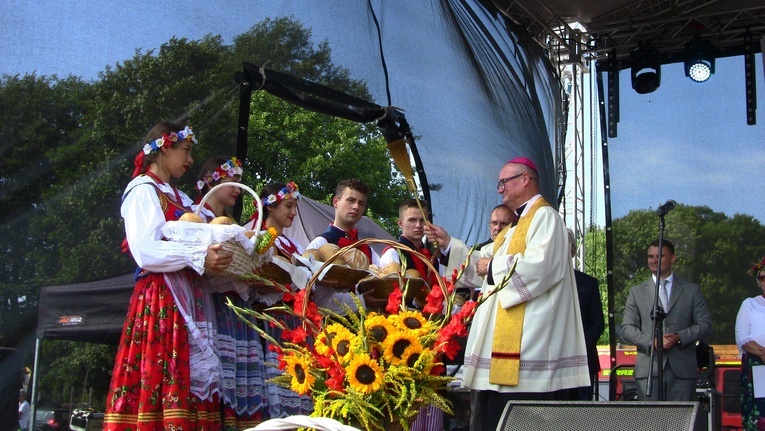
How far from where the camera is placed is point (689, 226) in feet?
29.5

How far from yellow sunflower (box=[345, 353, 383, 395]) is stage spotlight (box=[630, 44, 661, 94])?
716 cm

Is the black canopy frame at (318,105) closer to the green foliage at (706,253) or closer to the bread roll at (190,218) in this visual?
the bread roll at (190,218)

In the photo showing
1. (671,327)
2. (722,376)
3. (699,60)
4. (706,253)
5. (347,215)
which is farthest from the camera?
(722,376)

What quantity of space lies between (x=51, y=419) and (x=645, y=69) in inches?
274

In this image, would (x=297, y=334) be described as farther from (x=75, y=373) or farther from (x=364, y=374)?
(x=75, y=373)

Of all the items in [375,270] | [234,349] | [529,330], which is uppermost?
[375,270]

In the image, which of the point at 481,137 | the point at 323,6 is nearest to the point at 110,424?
the point at 323,6

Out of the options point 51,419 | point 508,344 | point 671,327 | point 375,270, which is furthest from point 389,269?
point 671,327

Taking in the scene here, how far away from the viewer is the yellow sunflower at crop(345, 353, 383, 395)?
233cm

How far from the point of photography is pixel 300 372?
249 cm

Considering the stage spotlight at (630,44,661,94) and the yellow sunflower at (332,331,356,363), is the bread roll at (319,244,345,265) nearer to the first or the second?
the yellow sunflower at (332,331,356,363)

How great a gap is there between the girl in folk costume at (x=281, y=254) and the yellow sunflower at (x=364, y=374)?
1.83 m

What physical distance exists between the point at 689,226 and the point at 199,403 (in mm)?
6628

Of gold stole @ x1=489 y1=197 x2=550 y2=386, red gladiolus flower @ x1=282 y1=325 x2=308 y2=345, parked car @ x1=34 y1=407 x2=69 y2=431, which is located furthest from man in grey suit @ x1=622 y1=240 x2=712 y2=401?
red gladiolus flower @ x1=282 y1=325 x2=308 y2=345
